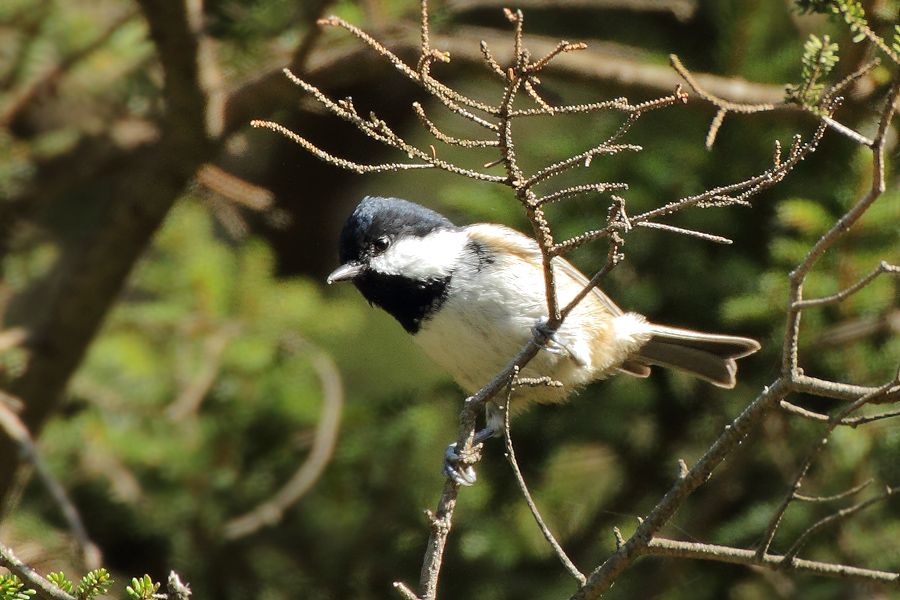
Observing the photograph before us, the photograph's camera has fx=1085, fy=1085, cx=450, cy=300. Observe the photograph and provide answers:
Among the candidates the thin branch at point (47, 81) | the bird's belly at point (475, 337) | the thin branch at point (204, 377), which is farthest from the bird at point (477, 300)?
the thin branch at point (47, 81)

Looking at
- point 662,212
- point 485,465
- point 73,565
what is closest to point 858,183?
point 485,465

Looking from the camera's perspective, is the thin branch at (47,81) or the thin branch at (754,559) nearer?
the thin branch at (754,559)

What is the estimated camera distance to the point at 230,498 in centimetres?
466

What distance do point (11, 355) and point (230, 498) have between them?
3.55 ft

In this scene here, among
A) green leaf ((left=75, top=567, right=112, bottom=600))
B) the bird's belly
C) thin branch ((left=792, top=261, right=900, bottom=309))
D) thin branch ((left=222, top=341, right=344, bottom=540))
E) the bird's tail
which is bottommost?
thin branch ((left=222, top=341, right=344, bottom=540))

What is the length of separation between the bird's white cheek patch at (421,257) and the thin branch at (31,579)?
1.62m

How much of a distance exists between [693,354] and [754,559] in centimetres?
165

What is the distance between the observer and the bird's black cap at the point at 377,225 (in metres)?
3.44

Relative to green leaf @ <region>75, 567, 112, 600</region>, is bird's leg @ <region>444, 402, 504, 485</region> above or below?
below

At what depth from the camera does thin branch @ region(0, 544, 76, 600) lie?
6.59ft

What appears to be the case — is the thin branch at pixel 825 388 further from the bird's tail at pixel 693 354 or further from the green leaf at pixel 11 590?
the bird's tail at pixel 693 354

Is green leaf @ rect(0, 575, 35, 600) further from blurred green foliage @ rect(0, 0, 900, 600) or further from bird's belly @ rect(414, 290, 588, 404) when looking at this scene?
blurred green foliage @ rect(0, 0, 900, 600)

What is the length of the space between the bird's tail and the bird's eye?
3.32 ft

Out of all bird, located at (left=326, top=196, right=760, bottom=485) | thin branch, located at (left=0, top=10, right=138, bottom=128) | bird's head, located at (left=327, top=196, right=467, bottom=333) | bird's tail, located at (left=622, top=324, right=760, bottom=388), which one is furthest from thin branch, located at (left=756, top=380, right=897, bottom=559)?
thin branch, located at (left=0, top=10, right=138, bottom=128)
